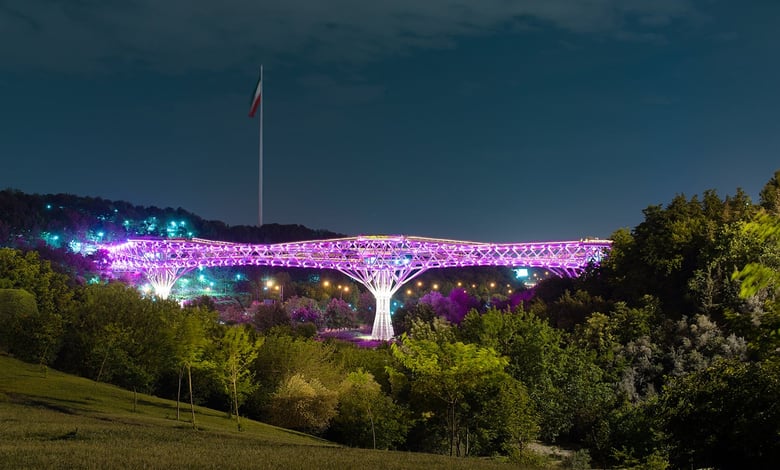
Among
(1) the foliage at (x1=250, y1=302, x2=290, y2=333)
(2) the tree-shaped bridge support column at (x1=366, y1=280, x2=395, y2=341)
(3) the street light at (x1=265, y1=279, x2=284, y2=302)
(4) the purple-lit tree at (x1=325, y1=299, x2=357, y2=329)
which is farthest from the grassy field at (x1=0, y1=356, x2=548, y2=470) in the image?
(3) the street light at (x1=265, y1=279, x2=284, y2=302)

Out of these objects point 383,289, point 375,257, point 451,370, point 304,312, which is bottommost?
point 451,370

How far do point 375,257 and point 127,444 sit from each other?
214ft

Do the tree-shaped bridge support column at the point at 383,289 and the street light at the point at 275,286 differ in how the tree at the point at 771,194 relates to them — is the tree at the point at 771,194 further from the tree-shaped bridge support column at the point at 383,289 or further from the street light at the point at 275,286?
the street light at the point at 275,286

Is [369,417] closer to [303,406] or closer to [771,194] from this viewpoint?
[303,406]

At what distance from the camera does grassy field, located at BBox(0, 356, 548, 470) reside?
47.1 feet

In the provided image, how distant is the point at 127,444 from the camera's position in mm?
17141

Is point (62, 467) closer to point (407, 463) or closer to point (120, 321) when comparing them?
point (407, 463)

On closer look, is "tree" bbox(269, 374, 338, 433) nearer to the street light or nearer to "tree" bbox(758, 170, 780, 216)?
"tree" bbox(758, 170, 780, 216)

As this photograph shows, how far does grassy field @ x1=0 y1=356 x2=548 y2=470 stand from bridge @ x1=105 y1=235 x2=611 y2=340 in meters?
48.0

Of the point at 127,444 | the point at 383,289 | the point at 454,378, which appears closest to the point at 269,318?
the point at 383,289

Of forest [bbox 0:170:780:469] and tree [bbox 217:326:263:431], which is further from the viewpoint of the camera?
tree [bbox 217:326:263:431]

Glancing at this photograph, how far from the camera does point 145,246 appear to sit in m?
104

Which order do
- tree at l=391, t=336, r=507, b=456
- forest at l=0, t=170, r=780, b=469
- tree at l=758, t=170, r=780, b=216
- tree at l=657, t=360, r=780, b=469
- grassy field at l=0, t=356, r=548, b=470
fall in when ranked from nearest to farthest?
grassy field at l=0, t=356, r=548, b=470
tree at l=657, t=360, r=780, b=469
forest at l=0, t=170, r=780, b=469
tree at l=391, t=336, r=507, b=456
tree at l=758, t=170, r=780, b=216

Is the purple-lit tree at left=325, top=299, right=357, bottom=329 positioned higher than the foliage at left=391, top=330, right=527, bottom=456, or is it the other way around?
the purple-lit tree at left=325, top=299, right=357, bottom=329
